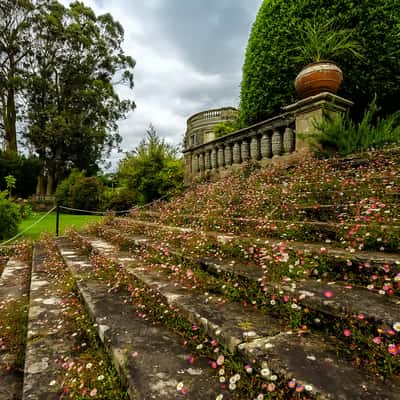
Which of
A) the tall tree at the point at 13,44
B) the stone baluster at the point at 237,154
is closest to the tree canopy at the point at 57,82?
the tall tree at the point at 13,44

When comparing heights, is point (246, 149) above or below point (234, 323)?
above

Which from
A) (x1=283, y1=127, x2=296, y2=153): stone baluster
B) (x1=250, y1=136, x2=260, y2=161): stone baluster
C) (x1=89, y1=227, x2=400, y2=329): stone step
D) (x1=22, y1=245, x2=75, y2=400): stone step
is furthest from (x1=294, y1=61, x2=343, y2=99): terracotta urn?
(x1=22, y1=245, x2=75, y2=400): stone step

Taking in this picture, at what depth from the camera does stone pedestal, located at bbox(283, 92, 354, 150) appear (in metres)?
4.36

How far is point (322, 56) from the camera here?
5008 millimetres

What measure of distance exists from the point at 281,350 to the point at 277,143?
438 cm

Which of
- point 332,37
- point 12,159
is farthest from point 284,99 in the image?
point 12,159

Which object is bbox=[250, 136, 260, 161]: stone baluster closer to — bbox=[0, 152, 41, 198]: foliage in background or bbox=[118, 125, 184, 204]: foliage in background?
bbox=[118, 125, 184, 204]: foliage in background

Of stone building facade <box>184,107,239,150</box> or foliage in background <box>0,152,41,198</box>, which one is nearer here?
foliage in background <box>0,152,41,198</box>

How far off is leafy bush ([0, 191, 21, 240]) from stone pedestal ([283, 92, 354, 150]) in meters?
6.35

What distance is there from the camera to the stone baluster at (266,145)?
5.19 meters

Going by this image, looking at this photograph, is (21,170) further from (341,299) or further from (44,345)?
(341,299)

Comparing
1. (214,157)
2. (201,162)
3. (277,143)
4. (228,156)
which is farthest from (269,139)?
(201,162)

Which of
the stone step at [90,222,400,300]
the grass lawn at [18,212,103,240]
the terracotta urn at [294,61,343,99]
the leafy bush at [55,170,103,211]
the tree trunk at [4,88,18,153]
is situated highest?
the tree trunk at [4,88,18,153]

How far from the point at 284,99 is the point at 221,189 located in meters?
2.61
